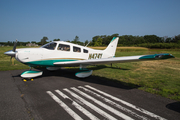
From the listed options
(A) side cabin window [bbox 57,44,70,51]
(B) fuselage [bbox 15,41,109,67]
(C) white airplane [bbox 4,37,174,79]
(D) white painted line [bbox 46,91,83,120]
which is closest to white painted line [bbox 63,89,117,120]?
(D) white painted line [bbox 46,91,83,120]

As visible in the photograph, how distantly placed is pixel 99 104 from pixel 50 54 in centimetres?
447

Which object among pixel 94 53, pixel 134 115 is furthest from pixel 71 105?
pixel 94 53

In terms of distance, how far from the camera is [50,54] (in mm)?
6863

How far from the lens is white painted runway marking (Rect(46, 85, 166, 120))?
313 centimetres

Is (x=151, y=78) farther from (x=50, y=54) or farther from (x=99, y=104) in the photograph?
(x=50, y=54)

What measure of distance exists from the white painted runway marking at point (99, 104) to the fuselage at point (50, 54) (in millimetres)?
2473

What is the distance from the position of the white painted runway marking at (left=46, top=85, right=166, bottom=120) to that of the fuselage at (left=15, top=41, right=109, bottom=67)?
2473 millimetres

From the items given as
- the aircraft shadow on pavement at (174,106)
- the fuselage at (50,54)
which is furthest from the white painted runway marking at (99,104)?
the fuselage at (50,54)

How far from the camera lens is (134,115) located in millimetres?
3172

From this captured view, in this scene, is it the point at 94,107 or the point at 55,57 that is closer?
the point at 94,107

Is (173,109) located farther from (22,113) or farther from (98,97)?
(22,113)

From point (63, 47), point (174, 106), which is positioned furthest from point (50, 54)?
point (174, 106)

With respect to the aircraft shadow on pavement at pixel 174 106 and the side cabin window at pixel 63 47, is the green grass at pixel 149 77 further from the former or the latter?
the side cabin window at pixel 63 47

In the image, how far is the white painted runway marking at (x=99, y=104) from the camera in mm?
3127
